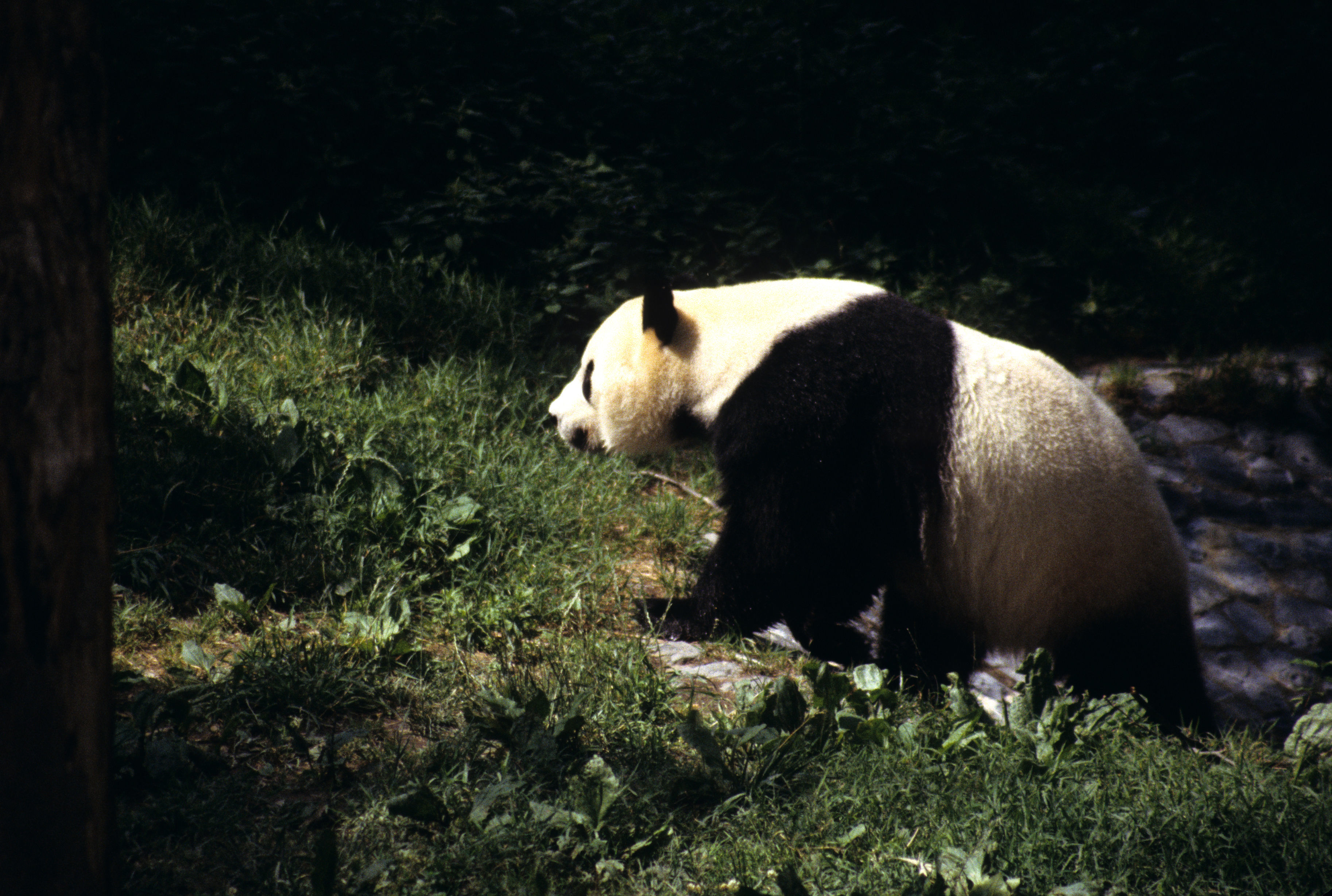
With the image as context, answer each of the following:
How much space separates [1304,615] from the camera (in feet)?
16.4

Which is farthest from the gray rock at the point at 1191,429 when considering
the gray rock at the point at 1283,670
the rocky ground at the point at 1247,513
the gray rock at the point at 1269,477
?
the gray rock at the point at 1283,670

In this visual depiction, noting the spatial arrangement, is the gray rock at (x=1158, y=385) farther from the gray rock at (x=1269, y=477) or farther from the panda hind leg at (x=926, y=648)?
the panda hind leg at (x=926, y=648)

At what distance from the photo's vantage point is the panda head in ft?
10.8

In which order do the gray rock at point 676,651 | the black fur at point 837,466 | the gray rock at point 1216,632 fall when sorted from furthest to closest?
1. the gray rock at point 1216,632
2. the gray rock at point 676,651
3. the black fur at point 837,466

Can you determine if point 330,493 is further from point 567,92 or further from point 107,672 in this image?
point 567,92

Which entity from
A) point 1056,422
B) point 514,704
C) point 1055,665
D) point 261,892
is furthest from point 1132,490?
point 261,892

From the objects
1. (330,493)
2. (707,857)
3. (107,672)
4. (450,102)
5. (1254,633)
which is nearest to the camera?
(107,672)

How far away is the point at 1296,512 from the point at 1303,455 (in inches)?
18.0

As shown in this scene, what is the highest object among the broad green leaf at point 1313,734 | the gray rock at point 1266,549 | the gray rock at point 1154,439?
the broad green leaf at point 1313,734

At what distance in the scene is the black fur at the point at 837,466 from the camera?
290cm

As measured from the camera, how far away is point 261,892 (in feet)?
5.70

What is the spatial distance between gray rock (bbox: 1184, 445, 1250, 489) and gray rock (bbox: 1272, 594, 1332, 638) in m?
0.79

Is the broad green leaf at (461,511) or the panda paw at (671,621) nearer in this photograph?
the panda paw at (671,621)

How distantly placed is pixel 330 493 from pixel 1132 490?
2.72m
